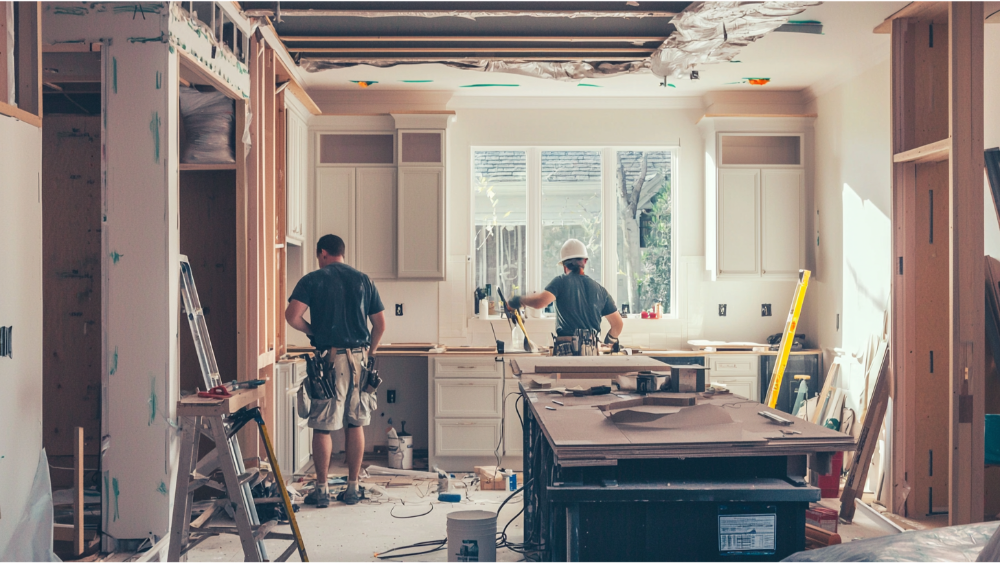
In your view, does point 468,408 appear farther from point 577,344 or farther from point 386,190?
point 386,190

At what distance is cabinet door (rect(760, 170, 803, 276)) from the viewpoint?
5.74m

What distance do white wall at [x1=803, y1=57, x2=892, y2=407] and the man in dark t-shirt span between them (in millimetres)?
3334

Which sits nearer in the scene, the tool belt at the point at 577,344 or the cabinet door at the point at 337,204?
the tool belt at the point at 577,344

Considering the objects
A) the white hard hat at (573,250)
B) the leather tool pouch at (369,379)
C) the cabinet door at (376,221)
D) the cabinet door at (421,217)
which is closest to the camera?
the leather tool pouch at (369,379)

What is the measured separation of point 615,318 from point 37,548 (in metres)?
3.43

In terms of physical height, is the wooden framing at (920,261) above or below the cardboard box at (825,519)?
above

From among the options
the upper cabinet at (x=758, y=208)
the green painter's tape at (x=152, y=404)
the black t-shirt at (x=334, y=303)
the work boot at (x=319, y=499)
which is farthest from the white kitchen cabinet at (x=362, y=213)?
the green painter's tape at (x=152, y=404)

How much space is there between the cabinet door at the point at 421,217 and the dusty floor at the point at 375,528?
1848mm

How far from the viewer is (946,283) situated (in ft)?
12.9

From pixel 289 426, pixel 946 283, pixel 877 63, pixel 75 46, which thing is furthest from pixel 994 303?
pixel 75 46

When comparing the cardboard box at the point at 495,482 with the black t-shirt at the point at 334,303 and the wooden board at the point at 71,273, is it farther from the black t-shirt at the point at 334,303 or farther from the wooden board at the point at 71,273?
the wooden board at the point at 71,273

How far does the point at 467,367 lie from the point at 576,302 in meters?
1.07

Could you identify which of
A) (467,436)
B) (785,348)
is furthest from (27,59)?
(785,348)

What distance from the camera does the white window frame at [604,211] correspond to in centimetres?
607
